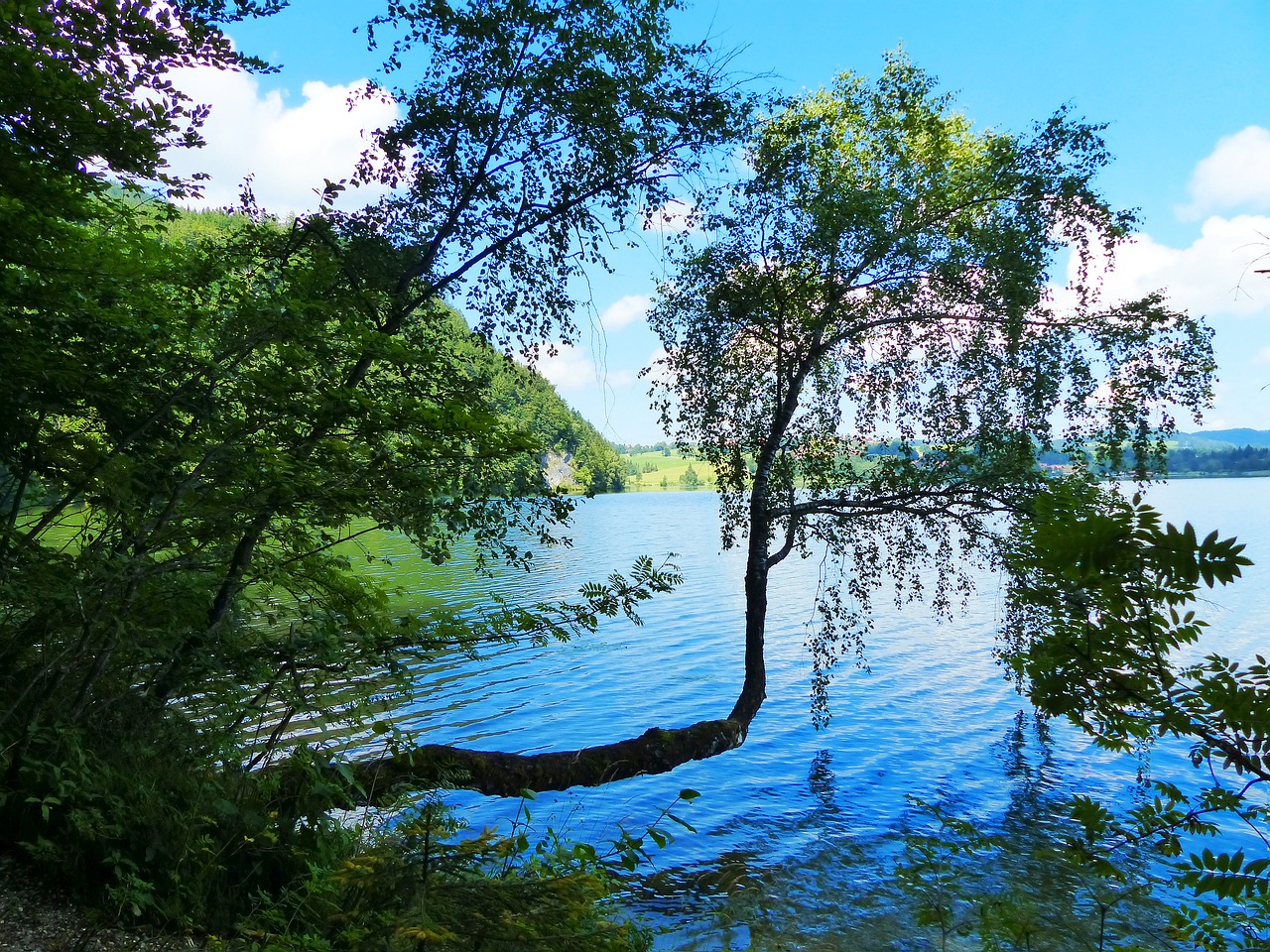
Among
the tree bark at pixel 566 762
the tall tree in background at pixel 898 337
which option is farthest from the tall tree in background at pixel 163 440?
the tall tree in background at pixel 898 337

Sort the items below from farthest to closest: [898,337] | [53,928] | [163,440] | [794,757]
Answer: [794,757] < [898,337] < [163,440] < [53,928]

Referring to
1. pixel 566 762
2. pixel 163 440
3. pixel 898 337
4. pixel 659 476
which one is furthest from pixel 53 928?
pixel 659 476

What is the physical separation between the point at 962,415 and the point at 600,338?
6.01 metres

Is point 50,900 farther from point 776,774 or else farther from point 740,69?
point 776,774

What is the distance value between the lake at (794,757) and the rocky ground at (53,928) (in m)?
4.53

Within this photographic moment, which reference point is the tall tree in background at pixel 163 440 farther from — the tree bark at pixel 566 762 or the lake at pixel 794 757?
the lake at pixel 794 757

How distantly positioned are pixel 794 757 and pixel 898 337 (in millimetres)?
7478

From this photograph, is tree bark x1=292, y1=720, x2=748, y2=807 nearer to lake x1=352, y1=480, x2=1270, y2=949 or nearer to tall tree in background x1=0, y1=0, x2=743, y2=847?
lake x1=352, y1=480, x2=1270, y2=949

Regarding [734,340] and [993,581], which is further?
[993,581]

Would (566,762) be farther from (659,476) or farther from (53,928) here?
(659,476)

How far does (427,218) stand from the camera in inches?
324

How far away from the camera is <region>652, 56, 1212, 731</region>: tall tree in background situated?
1013 centimetres

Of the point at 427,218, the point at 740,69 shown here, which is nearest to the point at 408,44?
the point at 427,218

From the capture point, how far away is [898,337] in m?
11.4
